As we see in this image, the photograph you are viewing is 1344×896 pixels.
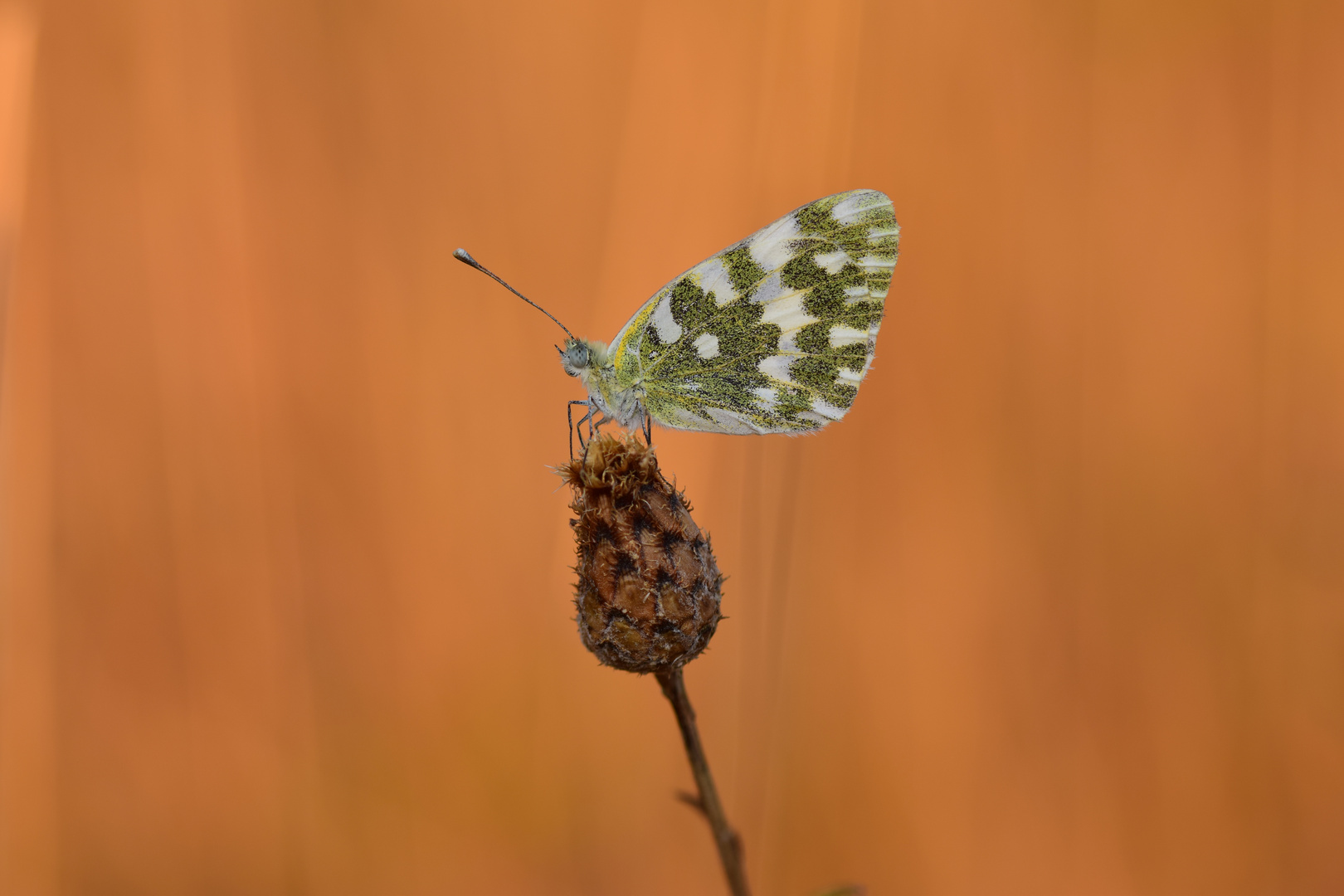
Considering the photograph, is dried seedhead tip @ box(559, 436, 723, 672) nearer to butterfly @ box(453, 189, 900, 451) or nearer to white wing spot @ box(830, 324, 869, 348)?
butterfly @ box(453, 189, 900, 451)

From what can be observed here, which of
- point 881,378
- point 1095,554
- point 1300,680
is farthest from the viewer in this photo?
point 881,378

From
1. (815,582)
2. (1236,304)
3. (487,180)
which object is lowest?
(815,582)

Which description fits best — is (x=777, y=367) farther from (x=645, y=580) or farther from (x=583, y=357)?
(x=645, y=580)

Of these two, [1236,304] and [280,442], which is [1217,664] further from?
[280,442]

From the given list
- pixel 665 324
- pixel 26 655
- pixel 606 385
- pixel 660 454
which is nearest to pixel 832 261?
pixel 665 324

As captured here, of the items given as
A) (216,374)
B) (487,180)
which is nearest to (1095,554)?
(487,180)

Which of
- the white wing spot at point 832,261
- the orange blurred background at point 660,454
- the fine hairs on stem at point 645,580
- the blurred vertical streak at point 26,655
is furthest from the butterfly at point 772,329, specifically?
the blurred vertical streak at point 26,655

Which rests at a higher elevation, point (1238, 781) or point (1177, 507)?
point (1177, 507)
